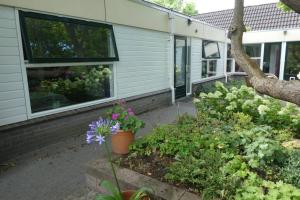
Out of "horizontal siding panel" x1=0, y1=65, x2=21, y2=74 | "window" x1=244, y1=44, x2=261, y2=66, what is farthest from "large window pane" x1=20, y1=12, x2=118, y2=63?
"window" x1=244, y1=44, x2=261, y2=66

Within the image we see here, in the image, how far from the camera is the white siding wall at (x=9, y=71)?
405 cm

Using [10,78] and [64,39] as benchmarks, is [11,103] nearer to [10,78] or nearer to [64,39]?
[10,78]

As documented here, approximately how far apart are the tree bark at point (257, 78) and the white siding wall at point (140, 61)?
13.4ft

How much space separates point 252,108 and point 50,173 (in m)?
3.82

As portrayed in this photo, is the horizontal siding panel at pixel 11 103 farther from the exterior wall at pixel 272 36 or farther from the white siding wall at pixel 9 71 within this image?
the exterior wall at pixel 272 36

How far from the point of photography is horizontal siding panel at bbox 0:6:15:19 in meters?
4.01

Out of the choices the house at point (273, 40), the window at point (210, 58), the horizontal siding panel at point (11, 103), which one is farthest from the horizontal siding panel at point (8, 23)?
the house at point (273, 40)

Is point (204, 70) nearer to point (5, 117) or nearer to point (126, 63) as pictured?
point (126, 63)

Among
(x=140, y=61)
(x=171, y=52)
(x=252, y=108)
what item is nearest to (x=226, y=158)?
(x=252, y=108)

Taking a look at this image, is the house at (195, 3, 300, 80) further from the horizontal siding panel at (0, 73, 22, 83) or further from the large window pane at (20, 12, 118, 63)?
the horizontal siding panel at (0, 73, 22, 83)

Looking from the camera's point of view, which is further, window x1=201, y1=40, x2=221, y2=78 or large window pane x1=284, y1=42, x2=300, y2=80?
large window pane x1=284, y1=42, x2=300, y2=80

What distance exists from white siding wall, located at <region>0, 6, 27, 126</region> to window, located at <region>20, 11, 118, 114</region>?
18 cm

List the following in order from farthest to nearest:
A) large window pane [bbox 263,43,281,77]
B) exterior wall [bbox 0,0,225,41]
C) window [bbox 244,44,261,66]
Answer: window [bbox 244,44,261,66]
large window pane [bbox 263,43,281,77]
exterior wall [bbox 0,0,225,41]

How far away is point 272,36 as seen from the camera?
13.4 m
